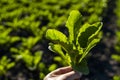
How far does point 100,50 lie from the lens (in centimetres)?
407

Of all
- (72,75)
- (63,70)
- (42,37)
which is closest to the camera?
(72,75)

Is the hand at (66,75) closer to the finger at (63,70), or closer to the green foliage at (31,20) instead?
the finger at (63,70)

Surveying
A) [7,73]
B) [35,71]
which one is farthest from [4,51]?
[35,71]

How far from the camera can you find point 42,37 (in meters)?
4.23

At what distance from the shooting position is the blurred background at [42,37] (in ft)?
11.5

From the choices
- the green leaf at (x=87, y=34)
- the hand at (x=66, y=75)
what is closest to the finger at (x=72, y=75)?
the hand at (x=66, y=75)

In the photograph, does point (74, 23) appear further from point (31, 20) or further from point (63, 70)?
point (31, 20)

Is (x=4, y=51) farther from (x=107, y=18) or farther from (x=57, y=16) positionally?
(x=107, y=18)

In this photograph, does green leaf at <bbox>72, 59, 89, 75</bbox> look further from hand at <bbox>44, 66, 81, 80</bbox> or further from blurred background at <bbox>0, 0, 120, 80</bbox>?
blurred background at <bbox>0, 0, 120, 80</bbox>

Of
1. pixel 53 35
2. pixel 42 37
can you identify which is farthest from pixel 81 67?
pixel 42 37

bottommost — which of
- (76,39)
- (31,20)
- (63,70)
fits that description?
(31,20)

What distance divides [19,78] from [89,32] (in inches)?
93.0

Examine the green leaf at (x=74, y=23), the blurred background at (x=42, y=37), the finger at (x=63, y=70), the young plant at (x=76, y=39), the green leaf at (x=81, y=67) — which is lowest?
the blurred background at (x=42, y=37)

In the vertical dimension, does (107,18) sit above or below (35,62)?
below
